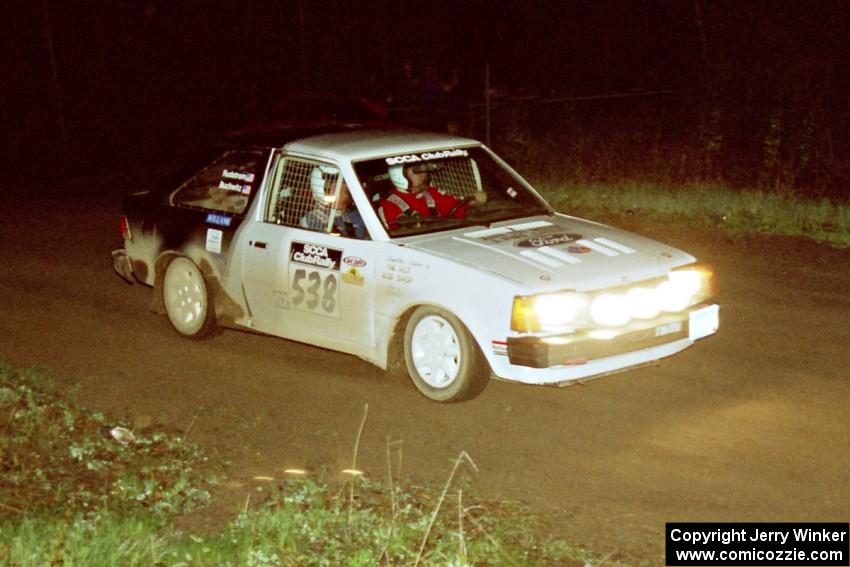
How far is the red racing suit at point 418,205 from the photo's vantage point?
26.9 ft

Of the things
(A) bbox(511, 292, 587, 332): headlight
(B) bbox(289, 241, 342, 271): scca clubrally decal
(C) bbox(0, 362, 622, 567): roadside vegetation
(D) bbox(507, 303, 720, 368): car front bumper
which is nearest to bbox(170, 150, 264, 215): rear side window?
(B) bbox(289, 241, 342, 271): scca clubrally decal

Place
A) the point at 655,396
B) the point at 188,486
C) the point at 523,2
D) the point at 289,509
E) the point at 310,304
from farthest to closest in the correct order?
the point at 523,2, the point at 310,304, the point at 655,396, the point at 188,486, the point at 289,509

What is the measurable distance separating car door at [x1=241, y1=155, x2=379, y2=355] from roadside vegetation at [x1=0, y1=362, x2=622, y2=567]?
1.34 meters

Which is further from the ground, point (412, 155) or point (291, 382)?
point (412, 155)

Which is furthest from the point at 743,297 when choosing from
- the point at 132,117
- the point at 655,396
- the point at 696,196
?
the point at 132,117

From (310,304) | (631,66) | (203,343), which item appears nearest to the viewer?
(310,304)

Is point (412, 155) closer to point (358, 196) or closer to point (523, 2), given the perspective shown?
point (358, 196)

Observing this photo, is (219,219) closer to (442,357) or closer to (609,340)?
(442,357)

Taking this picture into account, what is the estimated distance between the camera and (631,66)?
83.4 feet

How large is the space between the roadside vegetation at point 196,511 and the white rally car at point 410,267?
0.96 metres

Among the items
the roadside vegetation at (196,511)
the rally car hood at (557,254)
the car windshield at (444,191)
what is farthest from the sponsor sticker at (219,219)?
the roadside vegetation at (196,511)

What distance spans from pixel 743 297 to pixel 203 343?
14.1ft

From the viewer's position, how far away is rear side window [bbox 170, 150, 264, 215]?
880 centimetres

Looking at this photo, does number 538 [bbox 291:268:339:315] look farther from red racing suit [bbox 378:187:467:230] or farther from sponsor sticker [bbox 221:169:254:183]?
sponsor sticker [bbox 221:169:254:183]
